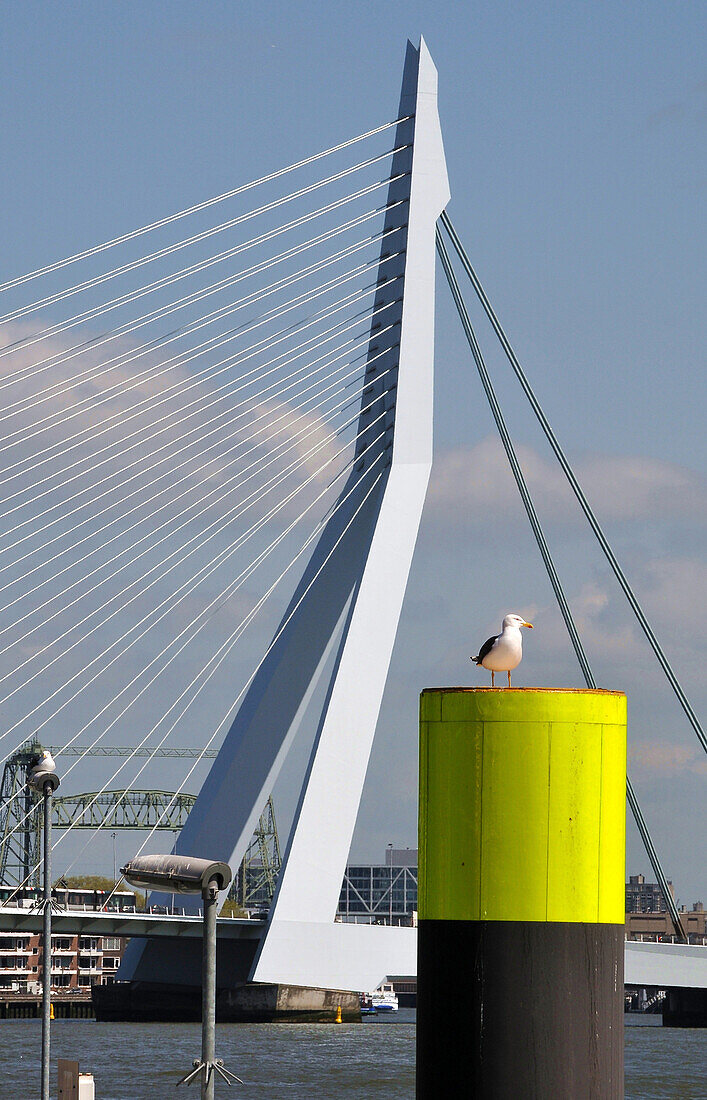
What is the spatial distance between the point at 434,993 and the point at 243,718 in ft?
95.4

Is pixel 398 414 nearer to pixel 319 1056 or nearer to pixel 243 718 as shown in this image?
pixel 243 718

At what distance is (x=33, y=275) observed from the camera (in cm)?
2533

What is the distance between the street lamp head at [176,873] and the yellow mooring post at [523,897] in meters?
2.37

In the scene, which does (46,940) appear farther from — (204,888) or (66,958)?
(66,958)

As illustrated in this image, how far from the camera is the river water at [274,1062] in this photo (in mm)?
22953

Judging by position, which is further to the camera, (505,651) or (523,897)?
(505,651)

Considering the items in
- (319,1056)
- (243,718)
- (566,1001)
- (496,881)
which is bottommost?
(319,1056)

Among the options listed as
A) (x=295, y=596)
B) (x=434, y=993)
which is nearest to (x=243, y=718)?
(x=295, y=596)

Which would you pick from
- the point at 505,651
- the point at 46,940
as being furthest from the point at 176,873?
the point at 46,940

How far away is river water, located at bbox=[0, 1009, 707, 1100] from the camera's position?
2295 centimetres

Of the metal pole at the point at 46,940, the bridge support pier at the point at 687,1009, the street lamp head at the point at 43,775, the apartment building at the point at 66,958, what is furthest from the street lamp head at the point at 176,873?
the apartment building at the point at 66,958

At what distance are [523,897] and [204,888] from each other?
256 centimetres

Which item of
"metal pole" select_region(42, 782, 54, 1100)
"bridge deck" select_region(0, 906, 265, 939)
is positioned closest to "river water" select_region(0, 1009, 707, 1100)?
"bridge deck" select_region(0, 906, 265, 939)

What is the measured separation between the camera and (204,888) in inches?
255
